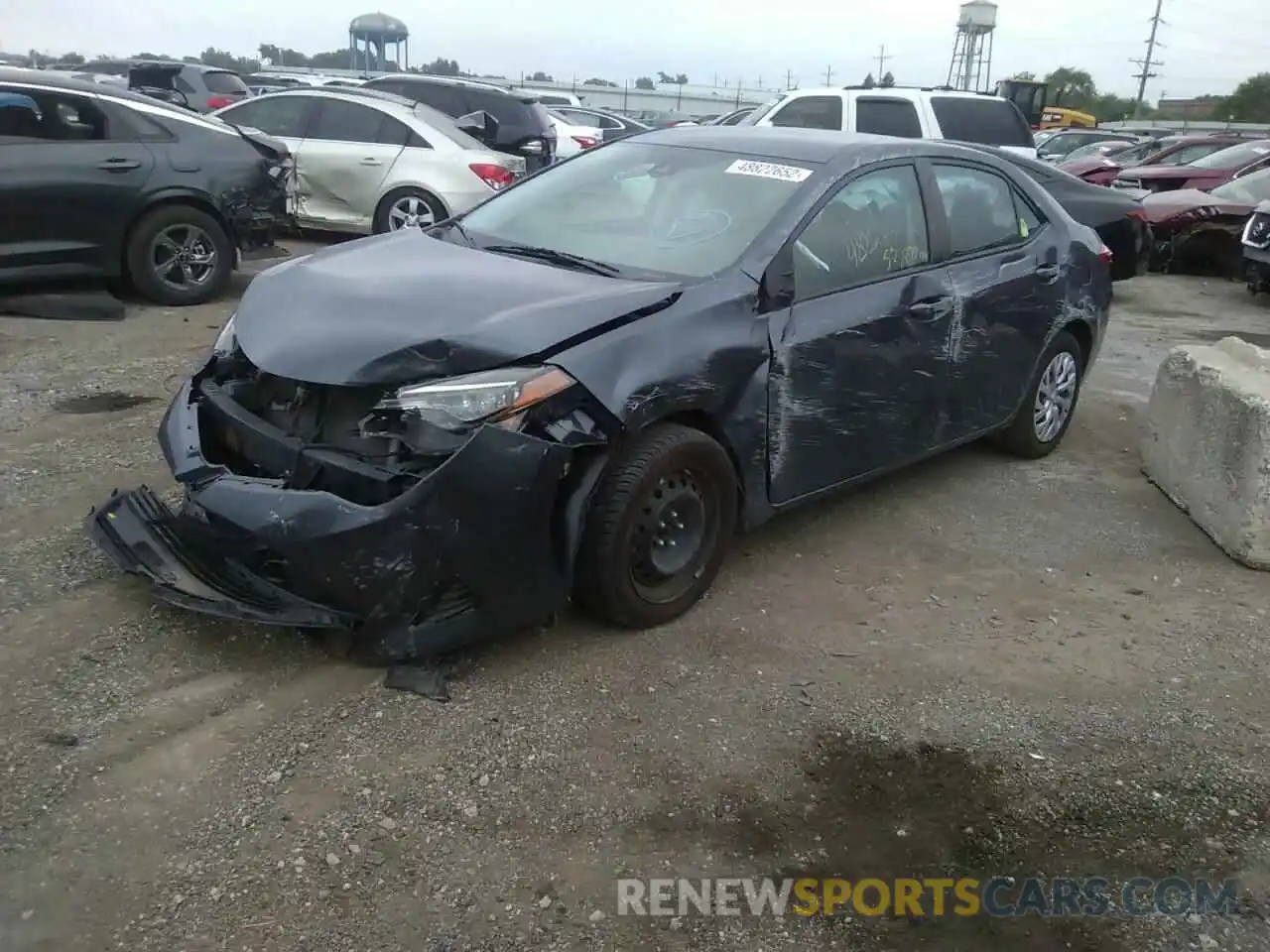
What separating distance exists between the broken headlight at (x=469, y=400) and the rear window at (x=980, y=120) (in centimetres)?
995

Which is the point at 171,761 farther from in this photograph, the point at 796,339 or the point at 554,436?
the point at 796,339

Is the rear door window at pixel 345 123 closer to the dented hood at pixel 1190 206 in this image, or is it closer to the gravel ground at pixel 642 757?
the gravel ground at pixel 642 757

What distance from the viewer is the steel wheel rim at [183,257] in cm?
803

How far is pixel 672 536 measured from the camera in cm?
385

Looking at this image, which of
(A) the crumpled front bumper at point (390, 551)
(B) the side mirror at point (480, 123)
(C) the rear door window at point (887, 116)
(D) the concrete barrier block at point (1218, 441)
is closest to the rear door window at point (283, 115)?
(B) the side mirror at point (480, 123)

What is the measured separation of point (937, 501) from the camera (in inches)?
213

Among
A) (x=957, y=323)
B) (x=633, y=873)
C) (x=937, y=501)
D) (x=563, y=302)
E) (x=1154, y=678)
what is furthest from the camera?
(x=937, y=501)

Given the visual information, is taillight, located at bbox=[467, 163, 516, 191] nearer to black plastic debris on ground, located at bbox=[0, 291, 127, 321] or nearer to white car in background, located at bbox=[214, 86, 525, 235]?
white car in background, located at bbox=[214, 86, 525, 235]

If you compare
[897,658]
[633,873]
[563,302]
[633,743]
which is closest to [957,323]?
[897,658]

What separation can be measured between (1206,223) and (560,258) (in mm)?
11745

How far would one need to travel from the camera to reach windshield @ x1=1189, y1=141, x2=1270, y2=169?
625 inches

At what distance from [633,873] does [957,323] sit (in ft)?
10.0

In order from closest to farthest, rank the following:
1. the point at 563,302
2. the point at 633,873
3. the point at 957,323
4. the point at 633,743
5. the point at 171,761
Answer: the point at 633,873, the point at 171,761, the point at 633,743, the point at 563,302, the point at 957,323

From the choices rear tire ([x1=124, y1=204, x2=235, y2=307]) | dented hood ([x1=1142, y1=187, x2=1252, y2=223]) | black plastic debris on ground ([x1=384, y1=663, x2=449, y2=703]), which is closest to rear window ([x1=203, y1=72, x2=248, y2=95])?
rear tire ([x1=124, y1=204, x2=235, y2=307])
